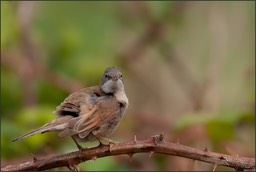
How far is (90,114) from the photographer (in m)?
4.69

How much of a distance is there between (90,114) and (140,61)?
197 inches

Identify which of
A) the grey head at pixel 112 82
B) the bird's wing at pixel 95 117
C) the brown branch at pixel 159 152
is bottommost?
the brown branch at pixel 159 152

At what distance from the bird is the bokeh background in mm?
2025

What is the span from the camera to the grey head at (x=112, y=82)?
5.01 metres

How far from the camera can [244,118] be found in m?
6.39

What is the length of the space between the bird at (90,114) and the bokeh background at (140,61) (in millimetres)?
2025

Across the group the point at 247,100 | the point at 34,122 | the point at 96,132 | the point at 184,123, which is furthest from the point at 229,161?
the point at 247,100

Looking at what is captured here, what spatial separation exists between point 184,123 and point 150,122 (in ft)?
6.99

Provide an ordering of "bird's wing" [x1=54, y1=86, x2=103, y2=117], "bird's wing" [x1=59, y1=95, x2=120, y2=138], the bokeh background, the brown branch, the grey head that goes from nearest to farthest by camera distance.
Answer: the brown branch < "bird's wing" [x1=59, y1=95, x2=120, y2=138] < "bird's wing" [x1=54, y1=86, x2=103, y2=117] < the grey head < the bokeh background

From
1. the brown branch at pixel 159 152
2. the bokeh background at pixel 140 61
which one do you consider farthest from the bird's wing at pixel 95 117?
the bokeh background at pixel 140 61

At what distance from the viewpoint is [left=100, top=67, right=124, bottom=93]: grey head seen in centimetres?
501

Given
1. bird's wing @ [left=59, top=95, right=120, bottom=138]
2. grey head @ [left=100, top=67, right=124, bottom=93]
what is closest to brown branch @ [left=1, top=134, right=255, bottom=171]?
bird's wing @ [left=59, top=95, right=120, bottom=138]

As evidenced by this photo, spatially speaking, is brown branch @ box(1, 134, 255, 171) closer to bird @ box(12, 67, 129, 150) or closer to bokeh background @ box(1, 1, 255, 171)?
bird @ box(12, 67, 129, 150)

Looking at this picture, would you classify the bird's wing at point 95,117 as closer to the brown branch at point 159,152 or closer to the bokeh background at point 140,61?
the brown branch at point 159,152
